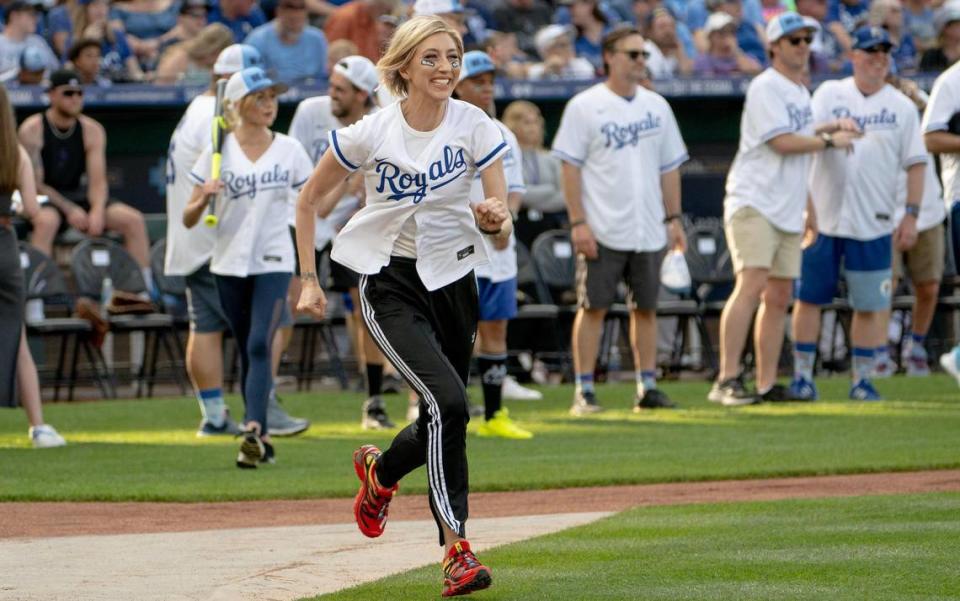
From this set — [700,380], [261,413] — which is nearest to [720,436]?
[261,413]

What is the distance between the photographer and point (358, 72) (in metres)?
11.4

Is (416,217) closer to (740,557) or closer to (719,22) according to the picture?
(740,557)

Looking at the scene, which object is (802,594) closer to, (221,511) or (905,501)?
(905,501)

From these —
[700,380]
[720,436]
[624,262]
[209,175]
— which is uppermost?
[209,175]

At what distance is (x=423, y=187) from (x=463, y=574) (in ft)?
4.73

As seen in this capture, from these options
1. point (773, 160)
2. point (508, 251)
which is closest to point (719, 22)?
point (773, 160)

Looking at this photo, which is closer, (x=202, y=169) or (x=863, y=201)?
(x=202, y=169)

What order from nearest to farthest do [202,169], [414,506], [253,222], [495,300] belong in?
[414,506]
[253,222]
[202,169]
[495,300]

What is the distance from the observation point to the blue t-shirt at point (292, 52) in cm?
1667

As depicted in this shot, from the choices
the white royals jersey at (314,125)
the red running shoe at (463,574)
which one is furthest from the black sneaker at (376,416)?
the red running shoe at (463,574)

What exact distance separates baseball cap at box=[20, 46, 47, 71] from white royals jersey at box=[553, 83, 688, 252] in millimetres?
5757

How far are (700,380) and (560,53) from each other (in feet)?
13.1

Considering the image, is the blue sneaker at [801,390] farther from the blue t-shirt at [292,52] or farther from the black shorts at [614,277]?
the blue t-shirt at [292,52]

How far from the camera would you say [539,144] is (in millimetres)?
15828
